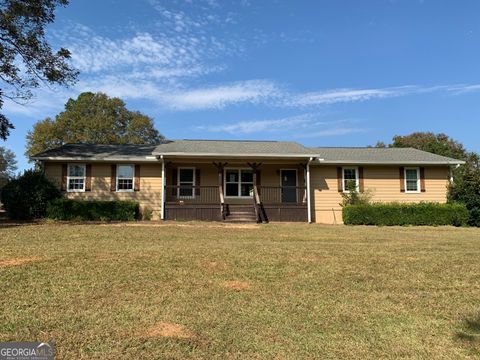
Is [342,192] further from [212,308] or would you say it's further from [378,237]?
[212,308]

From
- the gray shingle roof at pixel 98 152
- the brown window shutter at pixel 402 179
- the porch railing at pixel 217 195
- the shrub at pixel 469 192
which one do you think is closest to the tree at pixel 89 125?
the gray shingle roof at pixel 98 152

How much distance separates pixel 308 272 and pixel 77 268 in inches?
155

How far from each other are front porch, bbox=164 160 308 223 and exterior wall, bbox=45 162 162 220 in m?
0.57

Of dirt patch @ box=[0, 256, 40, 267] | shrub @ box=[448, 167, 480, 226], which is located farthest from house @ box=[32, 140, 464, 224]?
dirt patch @ box=[0, 256, 40, 267]

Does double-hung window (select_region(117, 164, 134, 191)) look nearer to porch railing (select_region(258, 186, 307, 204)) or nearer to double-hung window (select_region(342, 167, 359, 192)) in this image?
porch railing (select_region(258, 186, 307, 204))

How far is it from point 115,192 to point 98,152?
237 cm

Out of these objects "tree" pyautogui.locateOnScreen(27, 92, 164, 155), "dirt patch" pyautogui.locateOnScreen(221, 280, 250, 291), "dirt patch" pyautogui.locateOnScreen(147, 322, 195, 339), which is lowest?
"dirt patch" pyautogui.locateOnScreen(147, 322, 195, 339)

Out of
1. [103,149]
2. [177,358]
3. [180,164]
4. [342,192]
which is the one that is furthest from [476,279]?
[103,149]

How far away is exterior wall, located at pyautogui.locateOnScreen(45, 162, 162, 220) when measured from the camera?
1819 centimetres

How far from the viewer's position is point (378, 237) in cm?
1180

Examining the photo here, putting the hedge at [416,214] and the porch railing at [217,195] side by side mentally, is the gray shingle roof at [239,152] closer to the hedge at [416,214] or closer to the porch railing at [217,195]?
the porch railing at [217,195]

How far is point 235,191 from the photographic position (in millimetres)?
19578

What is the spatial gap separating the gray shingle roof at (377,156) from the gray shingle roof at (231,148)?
1.40 meters

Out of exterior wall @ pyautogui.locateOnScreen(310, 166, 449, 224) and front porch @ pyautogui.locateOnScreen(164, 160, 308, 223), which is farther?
exterior wall @ pyautogui.locateOnScreen(310, 166, 449, 224)
